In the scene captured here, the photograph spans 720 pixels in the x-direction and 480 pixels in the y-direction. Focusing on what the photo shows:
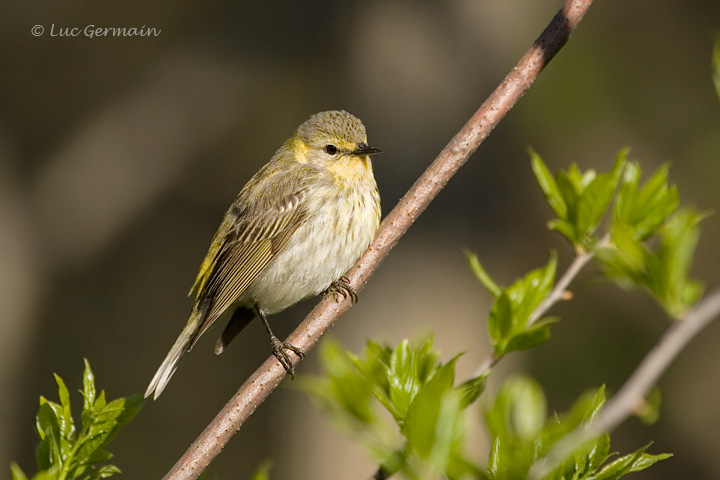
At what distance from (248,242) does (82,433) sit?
232 cm

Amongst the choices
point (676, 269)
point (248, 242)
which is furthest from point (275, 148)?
point (676, 269)

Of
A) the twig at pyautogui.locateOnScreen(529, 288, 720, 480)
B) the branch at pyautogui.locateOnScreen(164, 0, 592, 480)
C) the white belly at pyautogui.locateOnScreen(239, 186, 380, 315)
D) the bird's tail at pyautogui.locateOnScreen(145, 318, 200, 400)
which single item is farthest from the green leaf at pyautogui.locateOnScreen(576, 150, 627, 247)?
the bird's tail at pyautogui.locateOnScreen(145, 318, 200, 400)

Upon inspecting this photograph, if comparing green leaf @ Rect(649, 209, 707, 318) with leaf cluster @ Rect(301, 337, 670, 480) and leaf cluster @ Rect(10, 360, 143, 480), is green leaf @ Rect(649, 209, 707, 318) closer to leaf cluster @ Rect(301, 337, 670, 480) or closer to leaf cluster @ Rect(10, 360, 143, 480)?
leaf cluster @ Rect(301, 337, 670, 480)

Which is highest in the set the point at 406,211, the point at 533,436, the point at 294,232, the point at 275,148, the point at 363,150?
the point at 275,148

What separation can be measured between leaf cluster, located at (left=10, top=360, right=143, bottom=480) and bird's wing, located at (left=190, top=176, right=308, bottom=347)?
2.07 metres

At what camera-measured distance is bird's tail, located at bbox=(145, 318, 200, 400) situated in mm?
3328

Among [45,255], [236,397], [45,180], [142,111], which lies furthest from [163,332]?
[236,397]

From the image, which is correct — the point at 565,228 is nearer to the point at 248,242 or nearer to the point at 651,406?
the point at 651,406

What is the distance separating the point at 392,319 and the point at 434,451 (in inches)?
216

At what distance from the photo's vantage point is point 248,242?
3855 mm

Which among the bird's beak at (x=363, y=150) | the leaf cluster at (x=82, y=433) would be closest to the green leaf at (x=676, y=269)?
the leaf cluster at (x=82, y=433)

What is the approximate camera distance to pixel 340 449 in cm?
701

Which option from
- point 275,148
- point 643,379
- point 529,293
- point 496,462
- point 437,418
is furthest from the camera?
point 275,148

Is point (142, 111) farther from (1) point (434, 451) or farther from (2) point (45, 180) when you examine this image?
(1) point (434, 451)
